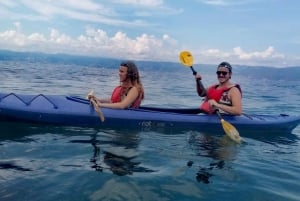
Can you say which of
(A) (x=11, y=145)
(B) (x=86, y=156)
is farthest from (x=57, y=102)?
(B) (x=86, y=156)

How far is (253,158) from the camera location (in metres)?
6.93

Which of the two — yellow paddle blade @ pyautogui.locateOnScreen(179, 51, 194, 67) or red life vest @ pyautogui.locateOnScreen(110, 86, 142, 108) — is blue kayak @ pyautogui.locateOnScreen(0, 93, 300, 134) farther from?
yellow paddle blade @ pyautogui.locateOnScreen(179, 51, 194, 67)

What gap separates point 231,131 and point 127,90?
2.39m

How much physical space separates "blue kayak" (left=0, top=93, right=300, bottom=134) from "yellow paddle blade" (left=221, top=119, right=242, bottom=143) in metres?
0.43

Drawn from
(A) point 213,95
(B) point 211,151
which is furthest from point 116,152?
(A) point 213,95

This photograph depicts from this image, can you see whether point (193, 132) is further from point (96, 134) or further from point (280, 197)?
point (280, 197)

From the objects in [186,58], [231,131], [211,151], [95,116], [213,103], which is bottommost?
[211,151]

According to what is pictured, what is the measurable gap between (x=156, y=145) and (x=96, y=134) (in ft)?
4.31

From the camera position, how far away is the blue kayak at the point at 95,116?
7848 millimetres

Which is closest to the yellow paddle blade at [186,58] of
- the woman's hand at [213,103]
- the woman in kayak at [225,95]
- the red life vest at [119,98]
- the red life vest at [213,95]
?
the red life vest at [213,95]

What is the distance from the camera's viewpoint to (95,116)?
8188 mm

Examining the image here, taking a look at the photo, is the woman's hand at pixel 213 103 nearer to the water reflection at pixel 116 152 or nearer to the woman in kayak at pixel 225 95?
the woman in kayak at pixel 225 95

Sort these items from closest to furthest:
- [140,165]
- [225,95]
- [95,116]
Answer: [140,165]
[95,116]
[225,95]

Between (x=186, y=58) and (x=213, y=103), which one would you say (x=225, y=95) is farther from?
(x=186, y=58)
